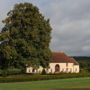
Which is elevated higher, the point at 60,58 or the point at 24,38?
the point at 24,38

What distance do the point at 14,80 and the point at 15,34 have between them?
548 inches

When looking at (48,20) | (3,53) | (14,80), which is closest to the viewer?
(14,80)

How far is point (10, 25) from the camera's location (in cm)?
7238

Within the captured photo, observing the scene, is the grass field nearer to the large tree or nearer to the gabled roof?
the large tree

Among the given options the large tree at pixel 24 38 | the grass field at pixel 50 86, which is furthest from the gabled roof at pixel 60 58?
the grass field at pixel 50 86

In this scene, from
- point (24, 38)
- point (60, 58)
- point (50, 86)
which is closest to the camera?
point (50, 86)

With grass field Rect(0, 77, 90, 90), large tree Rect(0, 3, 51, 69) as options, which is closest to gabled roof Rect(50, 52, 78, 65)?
large tree Rect(0, 3, 51, 69)

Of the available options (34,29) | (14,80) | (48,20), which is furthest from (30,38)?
(14,80)

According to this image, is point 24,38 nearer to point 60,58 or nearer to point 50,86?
point 50,86

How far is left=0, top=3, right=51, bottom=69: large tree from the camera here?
69.8m

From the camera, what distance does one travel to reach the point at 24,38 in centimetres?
7100

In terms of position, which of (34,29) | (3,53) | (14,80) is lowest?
(14,80)

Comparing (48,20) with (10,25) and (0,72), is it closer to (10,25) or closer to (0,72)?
(10,25)

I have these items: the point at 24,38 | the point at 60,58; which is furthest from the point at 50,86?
the point at 60,58
